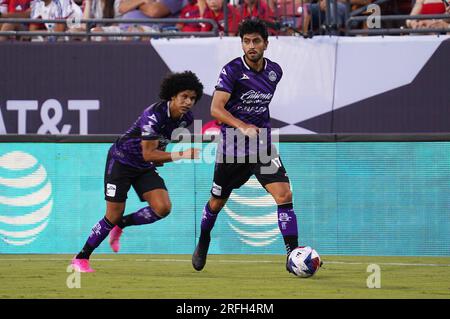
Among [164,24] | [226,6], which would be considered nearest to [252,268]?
[226,6]

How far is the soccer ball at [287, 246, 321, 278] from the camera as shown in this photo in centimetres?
1036

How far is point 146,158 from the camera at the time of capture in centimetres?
1116

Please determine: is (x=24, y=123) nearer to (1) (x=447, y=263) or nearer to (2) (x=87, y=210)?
(2) (x=87, y=210)

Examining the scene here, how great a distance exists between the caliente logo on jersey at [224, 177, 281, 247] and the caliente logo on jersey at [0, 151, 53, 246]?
250 centimetres

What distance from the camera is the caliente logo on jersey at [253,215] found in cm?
1428

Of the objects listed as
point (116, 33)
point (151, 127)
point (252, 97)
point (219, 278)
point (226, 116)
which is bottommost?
point (219, 278)

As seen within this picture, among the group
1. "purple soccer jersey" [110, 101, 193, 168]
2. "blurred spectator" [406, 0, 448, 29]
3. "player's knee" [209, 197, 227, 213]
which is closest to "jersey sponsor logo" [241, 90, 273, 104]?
"purple soccer jersey" [110, 101, 193, 168]

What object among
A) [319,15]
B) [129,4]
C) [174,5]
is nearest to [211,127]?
[319,15]

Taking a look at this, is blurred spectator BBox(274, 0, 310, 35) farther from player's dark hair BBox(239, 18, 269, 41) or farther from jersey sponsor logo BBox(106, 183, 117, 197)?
jersey sponsor logo BBox(106, 183, 117, 197)

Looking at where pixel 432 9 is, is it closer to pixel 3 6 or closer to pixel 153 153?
pixel 153 153

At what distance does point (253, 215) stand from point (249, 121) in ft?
11.2

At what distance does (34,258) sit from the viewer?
44.8 ft

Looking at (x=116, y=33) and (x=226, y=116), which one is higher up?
(x=116, y=33)

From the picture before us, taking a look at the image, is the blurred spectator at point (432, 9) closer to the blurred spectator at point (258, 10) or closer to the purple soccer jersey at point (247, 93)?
the blurred spectator at point (258, 10)
